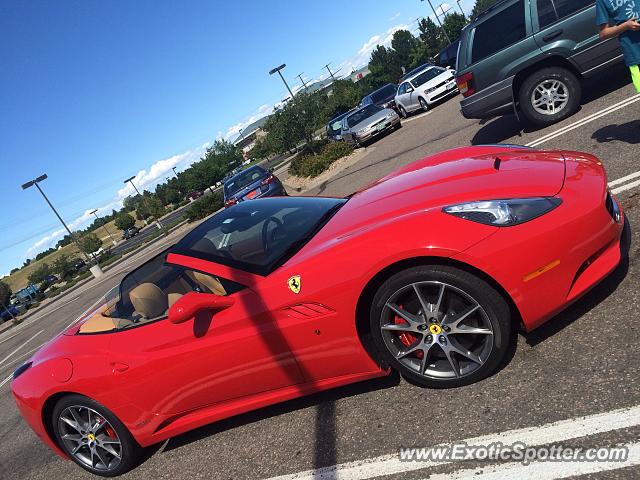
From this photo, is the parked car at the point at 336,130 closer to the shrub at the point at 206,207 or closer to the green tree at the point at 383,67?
the shrub at the point at 206,207

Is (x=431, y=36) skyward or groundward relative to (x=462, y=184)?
skyward

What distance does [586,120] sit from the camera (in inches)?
279

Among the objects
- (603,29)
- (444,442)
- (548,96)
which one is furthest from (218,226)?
(548,96)

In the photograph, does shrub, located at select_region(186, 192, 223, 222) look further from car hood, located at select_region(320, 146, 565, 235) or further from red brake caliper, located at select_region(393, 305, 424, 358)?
red brake caliper, located at select_region(393, 305, 424, 358)

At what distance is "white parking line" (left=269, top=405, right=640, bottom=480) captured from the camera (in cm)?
224

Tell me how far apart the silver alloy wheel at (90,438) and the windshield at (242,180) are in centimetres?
1173

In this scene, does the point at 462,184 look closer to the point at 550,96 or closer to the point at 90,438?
the point at 90,438

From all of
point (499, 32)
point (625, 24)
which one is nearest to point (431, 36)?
point (499, 32)

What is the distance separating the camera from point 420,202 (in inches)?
123

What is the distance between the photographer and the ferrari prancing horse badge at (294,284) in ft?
9.89

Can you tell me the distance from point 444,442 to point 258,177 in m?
13.3

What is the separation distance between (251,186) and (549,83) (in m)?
9.05

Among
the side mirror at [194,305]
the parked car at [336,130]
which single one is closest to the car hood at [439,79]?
the parked car at [336,130]

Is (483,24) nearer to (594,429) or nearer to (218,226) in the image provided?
(218,226)
